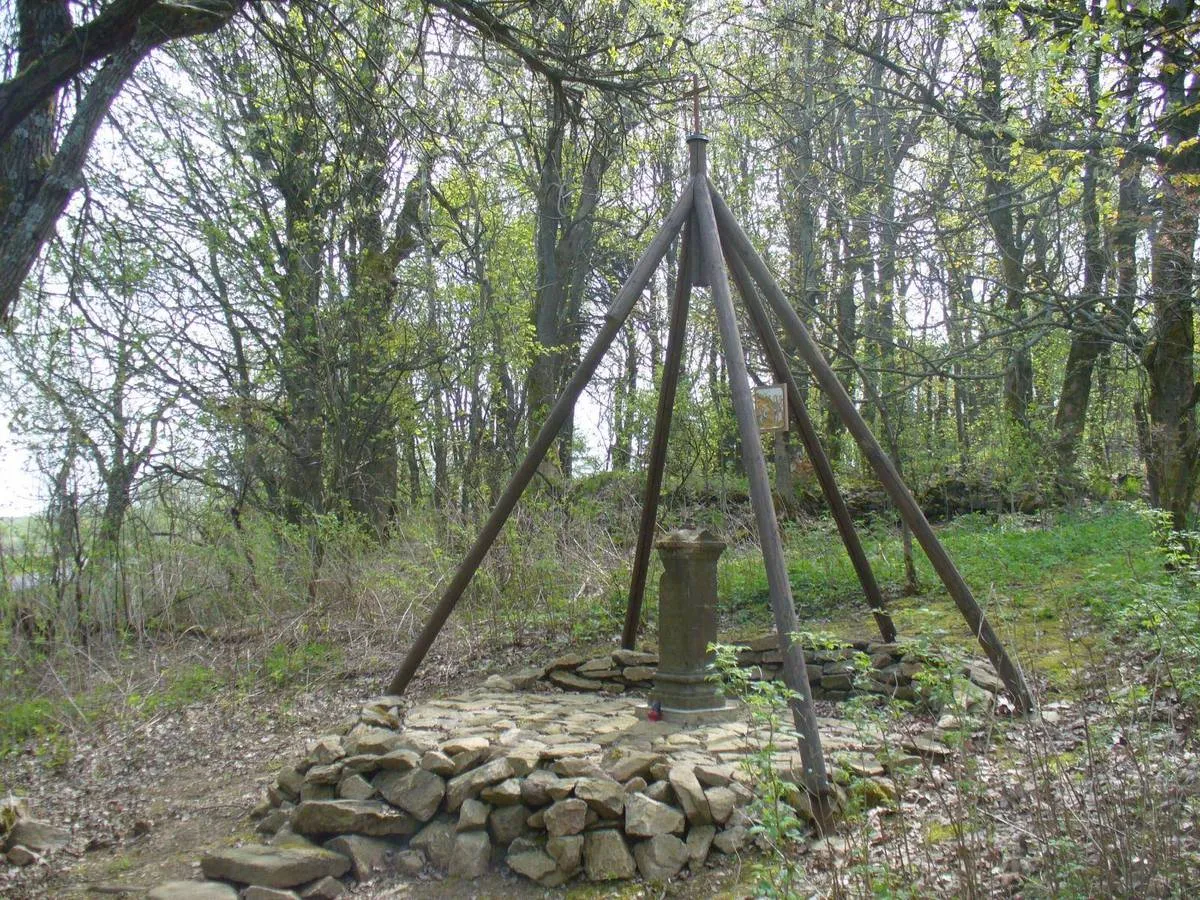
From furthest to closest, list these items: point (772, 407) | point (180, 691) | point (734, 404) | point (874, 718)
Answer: point (180, 691) < point (772, 407) < point (734, 404) < point (874, 718)

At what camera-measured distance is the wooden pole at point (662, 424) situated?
19.2 feet

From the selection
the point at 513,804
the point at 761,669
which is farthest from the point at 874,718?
the point at 761,669

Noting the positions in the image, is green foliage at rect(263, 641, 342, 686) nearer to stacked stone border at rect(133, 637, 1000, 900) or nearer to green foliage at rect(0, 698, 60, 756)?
green foliage at rect(0, 698, 60, 756)

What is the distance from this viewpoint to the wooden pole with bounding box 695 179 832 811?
162 inches

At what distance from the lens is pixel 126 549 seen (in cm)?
816

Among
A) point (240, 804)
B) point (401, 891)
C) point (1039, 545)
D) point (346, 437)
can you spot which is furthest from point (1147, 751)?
point (346, 437)

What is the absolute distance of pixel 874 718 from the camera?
3271 mm

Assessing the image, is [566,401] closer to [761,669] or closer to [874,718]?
[761,669]

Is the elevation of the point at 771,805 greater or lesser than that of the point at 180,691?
greater

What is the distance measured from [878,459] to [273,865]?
3.69 meters

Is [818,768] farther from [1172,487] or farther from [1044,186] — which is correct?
[1044,186]

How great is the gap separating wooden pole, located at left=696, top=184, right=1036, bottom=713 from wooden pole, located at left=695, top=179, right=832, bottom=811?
273 mm

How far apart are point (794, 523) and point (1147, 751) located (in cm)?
825

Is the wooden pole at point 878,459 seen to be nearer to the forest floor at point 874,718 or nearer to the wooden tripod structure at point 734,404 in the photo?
the wooden tripod structure at point 734,404
